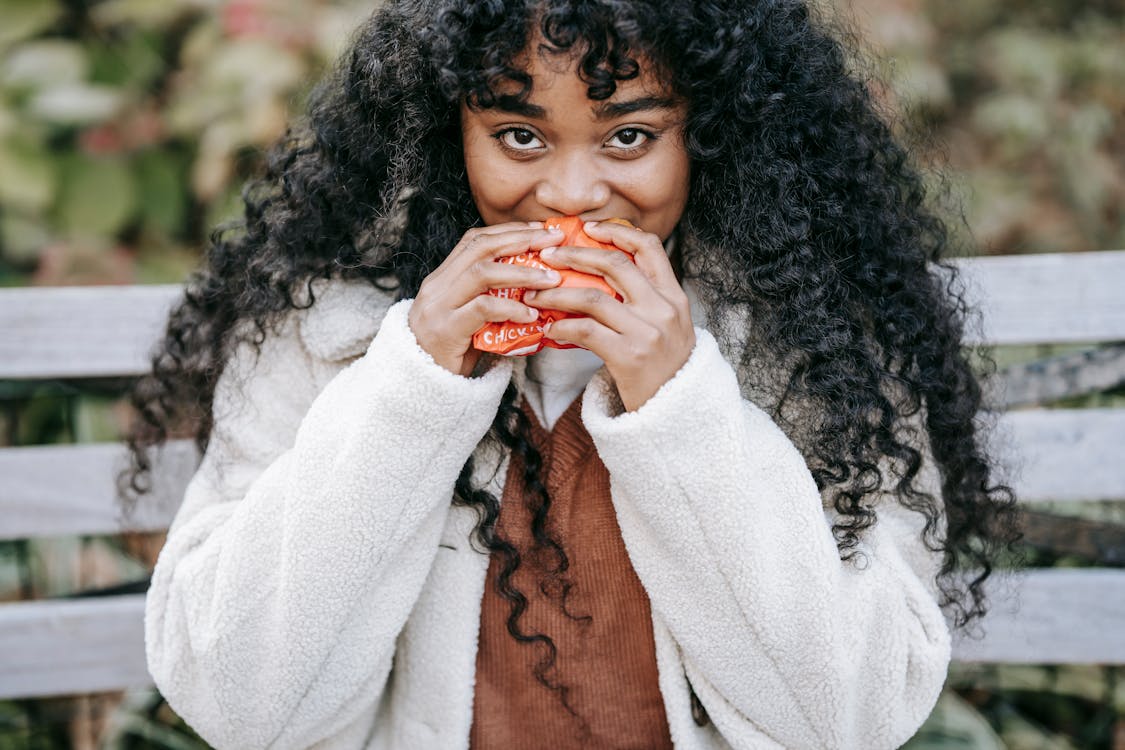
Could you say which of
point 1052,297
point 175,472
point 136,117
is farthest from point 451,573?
point 136,117

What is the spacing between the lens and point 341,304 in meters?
1.43

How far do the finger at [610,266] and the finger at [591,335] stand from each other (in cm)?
5

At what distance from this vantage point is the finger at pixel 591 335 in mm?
1150

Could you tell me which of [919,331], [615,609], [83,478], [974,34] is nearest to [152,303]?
[83,478]

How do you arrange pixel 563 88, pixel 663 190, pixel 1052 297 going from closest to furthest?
1. pixel 563 88
2. pixel 663 190
3. pixel 1052 297

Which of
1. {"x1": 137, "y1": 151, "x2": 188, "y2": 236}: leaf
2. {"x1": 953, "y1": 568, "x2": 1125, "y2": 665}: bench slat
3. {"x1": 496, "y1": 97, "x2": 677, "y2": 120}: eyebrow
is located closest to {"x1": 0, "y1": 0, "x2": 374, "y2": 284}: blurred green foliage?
{"x1": 137, "y1": 151, "x2": 188, "y2": 236}: leaf

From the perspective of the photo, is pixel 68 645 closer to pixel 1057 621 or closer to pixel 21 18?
pixel 21 18

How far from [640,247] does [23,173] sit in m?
1.88

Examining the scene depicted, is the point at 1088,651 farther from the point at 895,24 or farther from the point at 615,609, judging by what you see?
the point at 895,24

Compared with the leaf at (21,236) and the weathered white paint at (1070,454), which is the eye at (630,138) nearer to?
the weathered white paint at (1070,454)

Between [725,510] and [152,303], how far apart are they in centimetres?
108

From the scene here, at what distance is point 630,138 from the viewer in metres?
1.20

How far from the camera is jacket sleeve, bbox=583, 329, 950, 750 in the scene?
1.19 metres

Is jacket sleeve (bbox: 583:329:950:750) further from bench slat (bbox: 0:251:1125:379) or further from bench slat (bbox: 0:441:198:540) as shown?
bench slat (bbox: 0:441:198:540)
